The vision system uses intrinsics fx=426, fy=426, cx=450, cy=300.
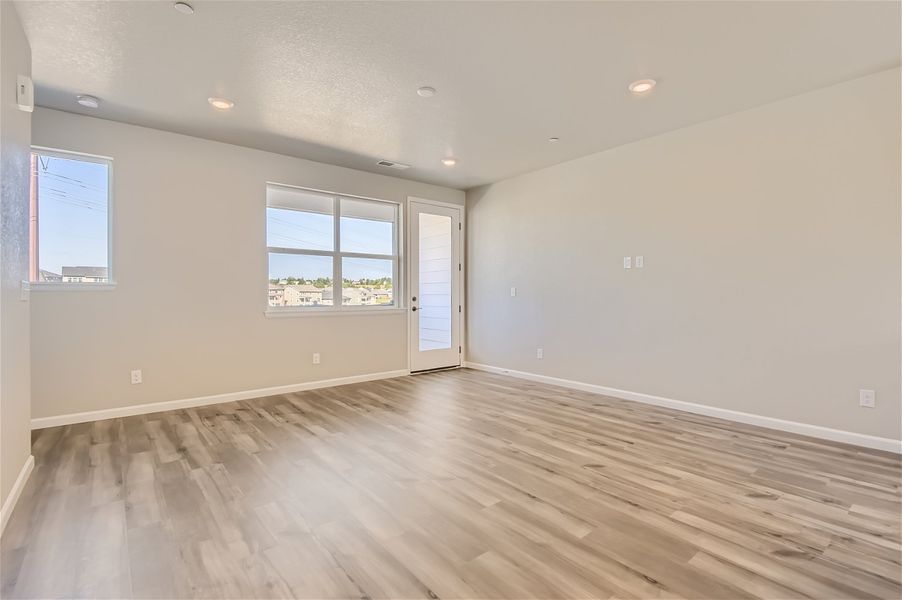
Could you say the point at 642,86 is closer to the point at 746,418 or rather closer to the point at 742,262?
the point at 742,262

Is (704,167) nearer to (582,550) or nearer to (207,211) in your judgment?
(582,550)

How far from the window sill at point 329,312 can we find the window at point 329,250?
0.19 ft

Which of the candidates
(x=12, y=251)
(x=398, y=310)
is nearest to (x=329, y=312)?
(x=398, y=310)

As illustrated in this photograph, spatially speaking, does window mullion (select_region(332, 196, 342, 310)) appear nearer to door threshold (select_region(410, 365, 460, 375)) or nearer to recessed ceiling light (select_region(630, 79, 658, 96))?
door threshold (select_region(410, 365, 460, 375))

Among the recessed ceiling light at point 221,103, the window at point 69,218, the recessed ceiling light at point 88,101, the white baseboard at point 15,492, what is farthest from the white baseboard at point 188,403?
the recessed ceiling light at point 221,103

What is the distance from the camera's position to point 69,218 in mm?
3549

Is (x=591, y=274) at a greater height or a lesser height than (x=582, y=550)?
greater

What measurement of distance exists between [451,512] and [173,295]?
11.1ft

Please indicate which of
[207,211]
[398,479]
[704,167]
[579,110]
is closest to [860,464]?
[704,167]

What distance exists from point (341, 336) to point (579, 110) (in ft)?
11.4

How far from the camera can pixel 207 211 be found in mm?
Answer: 4148

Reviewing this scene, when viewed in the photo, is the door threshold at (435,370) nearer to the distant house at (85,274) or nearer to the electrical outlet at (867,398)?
the distant house at (85,274)

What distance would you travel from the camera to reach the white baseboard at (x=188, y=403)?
3.47 m

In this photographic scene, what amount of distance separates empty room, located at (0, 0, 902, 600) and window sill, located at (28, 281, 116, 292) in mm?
24
